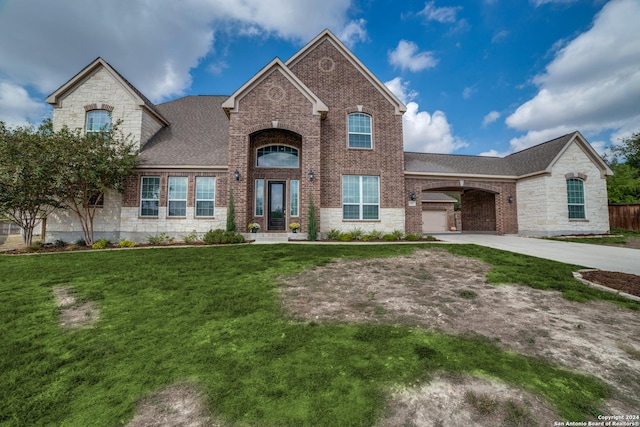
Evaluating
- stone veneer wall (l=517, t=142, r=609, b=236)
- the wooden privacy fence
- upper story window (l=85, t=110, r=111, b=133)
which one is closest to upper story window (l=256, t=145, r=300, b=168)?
upper story window (l=85, t=110, r=111, b=133)

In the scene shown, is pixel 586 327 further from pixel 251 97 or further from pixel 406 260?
pixel 251 97

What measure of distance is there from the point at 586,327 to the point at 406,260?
176 inches

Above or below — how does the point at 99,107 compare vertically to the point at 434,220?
above

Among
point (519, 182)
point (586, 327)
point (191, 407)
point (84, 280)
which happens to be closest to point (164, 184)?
point (84, 280)

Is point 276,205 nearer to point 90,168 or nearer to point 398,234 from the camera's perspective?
point 398,234

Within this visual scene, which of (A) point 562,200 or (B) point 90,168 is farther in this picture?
(A) point 562,200

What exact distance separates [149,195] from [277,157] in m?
6.49

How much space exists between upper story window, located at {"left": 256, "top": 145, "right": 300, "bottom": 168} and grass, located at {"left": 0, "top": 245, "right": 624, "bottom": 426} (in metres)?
9.61

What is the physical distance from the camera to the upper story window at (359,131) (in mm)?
14547

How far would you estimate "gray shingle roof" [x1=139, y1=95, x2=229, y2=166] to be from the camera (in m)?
13.9

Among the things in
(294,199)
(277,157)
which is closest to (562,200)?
(294,199)

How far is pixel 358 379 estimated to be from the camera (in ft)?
8.82

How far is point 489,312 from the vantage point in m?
4.44

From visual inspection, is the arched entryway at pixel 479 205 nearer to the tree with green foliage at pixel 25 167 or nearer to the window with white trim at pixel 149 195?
the window with white trim at pixel 149 195
